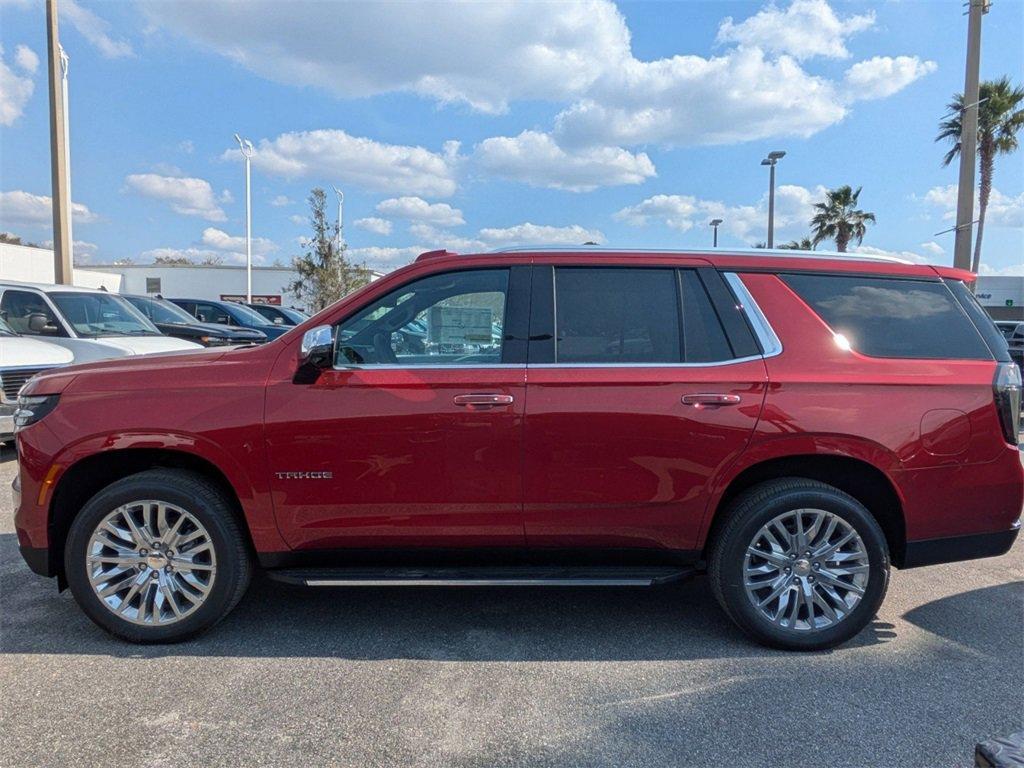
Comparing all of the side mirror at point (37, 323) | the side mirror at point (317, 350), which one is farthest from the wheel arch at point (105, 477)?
the side mirror at point (37, 323)

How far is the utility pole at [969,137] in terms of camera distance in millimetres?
10047

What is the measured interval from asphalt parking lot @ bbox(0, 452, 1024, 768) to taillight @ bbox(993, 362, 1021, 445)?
1125 millimetres

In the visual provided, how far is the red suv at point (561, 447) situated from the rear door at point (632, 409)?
1 cm

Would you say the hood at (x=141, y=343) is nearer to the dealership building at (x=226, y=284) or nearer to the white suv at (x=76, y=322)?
the white suv at (x=76, y=322)

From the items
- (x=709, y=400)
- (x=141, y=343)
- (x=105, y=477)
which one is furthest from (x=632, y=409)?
(x=141, y=343)

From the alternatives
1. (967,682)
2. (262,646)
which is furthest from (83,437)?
(967,682)

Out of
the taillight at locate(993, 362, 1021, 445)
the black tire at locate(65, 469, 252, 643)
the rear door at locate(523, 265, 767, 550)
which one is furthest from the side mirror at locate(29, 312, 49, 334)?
the taillight at locate(993, 362, 1021, 445)

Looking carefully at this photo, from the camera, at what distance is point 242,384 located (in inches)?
131

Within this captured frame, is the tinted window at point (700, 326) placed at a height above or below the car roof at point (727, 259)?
below

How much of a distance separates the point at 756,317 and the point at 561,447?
1207 mm

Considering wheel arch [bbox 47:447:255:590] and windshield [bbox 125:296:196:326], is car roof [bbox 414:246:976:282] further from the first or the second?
windshield [bbox 125:296:196:326]

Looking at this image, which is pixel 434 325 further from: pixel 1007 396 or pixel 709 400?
pixel 1007 396

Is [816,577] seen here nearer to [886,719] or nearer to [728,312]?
[886,719]

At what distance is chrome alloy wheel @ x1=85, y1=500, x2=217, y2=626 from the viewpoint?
335 cm
